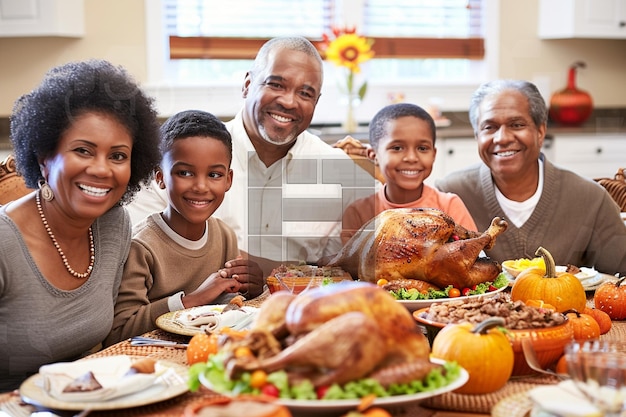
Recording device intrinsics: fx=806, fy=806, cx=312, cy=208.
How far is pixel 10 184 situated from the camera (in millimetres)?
2152

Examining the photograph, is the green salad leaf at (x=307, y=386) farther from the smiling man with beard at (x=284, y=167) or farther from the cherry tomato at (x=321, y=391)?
the smiling man with beard at (x=284, y=167)

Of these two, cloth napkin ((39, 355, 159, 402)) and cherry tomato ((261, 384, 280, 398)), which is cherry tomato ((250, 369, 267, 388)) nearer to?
cherry tomato ((261, 384, 280, 398))

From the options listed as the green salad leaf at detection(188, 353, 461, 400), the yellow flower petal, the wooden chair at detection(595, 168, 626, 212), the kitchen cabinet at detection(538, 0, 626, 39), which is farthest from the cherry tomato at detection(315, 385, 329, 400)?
the kitchen cabinet at detection(538, 0, 626, 39)

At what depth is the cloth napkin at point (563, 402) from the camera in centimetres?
95

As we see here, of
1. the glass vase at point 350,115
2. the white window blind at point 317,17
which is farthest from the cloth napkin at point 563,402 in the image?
the white window blind at point 317,17

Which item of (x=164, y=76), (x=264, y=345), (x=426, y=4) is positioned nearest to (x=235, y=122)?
(x=264, y=345)

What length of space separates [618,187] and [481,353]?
1.82 metres

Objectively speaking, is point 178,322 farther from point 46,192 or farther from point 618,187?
point 618,187

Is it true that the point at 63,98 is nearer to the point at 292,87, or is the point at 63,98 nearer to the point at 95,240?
the point at 95,240

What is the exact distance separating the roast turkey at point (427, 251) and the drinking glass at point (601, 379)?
62cm

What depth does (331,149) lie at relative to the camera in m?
2.72

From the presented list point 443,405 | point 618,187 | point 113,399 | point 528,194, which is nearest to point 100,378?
point 113,399

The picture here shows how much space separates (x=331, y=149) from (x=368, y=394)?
71.0 inches

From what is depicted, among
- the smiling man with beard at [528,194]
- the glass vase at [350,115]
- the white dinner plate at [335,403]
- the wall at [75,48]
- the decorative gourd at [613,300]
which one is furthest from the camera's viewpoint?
the wall at [75,48]
